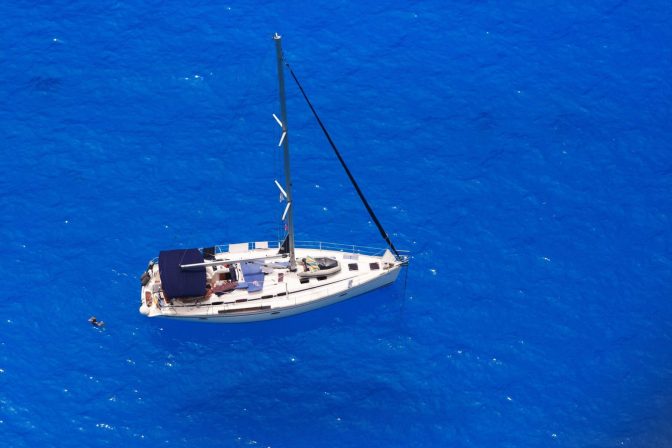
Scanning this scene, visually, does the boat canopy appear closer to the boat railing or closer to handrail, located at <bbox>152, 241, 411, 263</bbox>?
the boat railing

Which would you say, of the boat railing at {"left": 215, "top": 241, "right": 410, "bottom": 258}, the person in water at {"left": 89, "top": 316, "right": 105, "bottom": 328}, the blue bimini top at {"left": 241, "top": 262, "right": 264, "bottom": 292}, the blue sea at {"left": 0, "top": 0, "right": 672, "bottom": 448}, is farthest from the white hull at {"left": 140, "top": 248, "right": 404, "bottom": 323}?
the person in water at {"left": 89, "top": 316, "right": 105, "bottom": 328}

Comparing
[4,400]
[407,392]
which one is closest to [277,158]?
[407,392]

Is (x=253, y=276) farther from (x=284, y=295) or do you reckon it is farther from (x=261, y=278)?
(x=284, y=295)

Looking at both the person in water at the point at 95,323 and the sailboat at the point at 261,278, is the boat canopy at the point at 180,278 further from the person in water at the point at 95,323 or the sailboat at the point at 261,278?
the person in water at the point at 95,323

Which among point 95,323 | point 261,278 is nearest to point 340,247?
point 261,278

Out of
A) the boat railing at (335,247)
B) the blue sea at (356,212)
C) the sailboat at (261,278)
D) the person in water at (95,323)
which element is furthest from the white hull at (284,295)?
the person in water at (95,323)

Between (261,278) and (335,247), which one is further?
(335,247)
